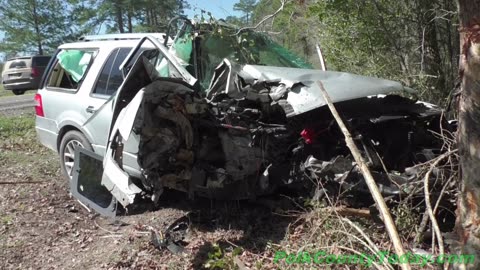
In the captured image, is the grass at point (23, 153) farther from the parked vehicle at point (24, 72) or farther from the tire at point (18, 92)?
the tire at point (18, 92)

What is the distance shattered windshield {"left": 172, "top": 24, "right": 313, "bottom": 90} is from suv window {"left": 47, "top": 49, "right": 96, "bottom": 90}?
1.51m

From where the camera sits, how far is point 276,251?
12.4 feet

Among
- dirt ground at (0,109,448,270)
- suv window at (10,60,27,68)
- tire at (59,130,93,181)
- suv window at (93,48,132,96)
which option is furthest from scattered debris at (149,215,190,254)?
suv window at (10,60,27,68)

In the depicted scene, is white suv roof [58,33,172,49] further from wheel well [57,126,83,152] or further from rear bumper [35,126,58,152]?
rear bumper [35,126,58,152]

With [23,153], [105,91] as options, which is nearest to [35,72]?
[23,153]

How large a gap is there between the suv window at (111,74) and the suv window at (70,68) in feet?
1.22

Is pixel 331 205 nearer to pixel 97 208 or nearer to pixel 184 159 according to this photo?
pixel 184 159

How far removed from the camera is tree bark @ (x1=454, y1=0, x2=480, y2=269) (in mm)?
2406

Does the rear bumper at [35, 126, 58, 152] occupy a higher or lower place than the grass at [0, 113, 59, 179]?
higher

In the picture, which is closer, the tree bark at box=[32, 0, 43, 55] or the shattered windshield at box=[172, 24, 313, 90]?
the shattered windshield at box=[172, 24, 313, 90]

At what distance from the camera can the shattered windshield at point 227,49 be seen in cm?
490

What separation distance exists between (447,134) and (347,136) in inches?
43.6

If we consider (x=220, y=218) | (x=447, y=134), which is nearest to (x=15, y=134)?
(x=220, y=218)

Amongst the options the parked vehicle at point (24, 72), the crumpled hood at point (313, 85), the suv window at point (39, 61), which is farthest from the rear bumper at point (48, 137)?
the suv window at point (39, 61)
